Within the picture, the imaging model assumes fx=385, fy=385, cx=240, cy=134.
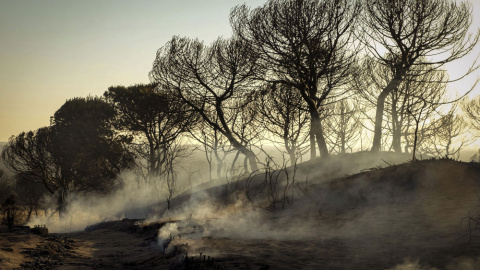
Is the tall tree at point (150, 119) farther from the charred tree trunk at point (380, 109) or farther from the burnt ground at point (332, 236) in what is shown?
the burnt ground at point (332, 236)

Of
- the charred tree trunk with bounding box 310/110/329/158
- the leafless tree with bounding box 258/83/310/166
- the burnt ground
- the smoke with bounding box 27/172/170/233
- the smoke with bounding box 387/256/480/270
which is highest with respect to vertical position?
the leafless tree with bounding box 258/83/310/166

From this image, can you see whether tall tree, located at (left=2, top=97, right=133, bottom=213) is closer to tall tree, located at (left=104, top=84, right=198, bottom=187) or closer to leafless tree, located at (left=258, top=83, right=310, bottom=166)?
tall tree, located at (left=104, top=84, right=198, bottom=187)

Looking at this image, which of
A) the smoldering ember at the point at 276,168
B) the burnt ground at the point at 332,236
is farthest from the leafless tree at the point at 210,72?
the burnt ground at the point at 332,236

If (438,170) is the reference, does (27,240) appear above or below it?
below

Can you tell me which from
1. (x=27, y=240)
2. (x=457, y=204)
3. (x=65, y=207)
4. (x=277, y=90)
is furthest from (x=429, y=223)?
(x=65, y=207)

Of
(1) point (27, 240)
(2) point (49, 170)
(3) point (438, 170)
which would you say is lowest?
(1) point (27, 240)

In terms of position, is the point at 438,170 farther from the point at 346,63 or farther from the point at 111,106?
the point at 111,106

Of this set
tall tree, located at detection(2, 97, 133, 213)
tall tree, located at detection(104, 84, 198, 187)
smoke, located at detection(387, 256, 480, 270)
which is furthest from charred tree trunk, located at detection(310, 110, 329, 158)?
tall tree, located at detection(2, 97, 133, 213)

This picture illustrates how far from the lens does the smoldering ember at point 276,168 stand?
6965 millimetres

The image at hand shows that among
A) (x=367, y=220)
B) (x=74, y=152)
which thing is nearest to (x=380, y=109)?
(x=367, y=220)

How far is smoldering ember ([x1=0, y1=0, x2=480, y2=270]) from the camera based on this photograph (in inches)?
274

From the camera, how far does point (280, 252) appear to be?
649 cm

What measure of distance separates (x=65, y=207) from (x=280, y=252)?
83.2ft

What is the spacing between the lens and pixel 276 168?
13023mm
